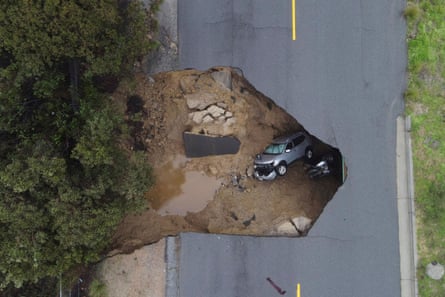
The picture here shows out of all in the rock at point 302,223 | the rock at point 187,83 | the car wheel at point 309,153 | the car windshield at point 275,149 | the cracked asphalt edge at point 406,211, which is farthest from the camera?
the car wheel at point 309,153

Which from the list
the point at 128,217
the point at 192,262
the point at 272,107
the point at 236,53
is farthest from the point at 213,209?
the point at 236,53

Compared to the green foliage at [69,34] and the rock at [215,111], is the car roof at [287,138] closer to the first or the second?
the rock at [215,111]

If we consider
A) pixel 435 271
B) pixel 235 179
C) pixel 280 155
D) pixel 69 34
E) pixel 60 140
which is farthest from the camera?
pixel 235 179

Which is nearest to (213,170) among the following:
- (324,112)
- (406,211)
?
(324,112)

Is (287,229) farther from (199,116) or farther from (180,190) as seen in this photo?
(199,116)

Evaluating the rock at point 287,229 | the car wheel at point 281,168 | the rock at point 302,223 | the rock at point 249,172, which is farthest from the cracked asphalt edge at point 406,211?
the rock at point 249,172

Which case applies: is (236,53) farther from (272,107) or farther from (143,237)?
(143,237)
